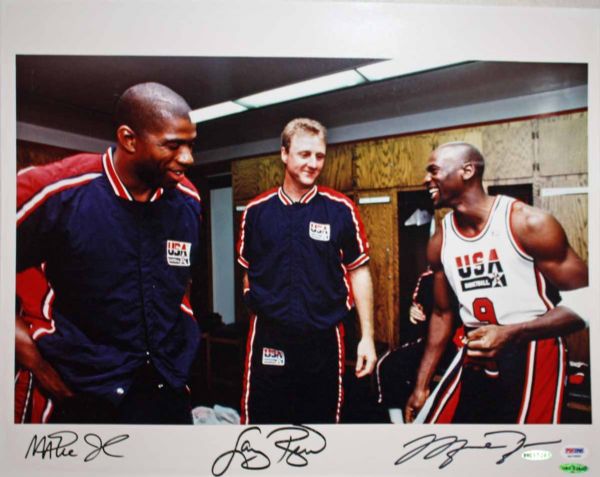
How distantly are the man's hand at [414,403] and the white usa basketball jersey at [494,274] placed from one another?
25 cm

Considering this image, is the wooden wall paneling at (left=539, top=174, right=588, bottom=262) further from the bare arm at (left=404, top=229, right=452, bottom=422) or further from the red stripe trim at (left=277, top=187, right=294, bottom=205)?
the red stripe trim at (left=277, top=187, right=294, bottom=205)

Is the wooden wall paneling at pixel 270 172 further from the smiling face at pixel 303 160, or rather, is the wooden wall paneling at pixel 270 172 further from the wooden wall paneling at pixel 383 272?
the wooden wall paneling at pixel 383 272

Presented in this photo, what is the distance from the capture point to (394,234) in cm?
116

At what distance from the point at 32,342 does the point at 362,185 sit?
1046 millimetres

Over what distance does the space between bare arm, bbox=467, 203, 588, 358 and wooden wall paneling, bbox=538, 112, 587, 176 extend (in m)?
0.14

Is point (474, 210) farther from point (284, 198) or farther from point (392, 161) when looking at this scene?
point (284, 198)

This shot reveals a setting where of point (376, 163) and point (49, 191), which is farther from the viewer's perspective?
point (376, 163)

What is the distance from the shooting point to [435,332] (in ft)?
3.76

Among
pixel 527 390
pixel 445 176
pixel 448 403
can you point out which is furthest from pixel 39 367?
pixel 527 390

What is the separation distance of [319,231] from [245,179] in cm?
27

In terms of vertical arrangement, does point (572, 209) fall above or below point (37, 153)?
below

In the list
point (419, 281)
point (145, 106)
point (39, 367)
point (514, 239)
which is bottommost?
point (39, 367)

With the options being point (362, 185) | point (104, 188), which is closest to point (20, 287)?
point (104, 188)

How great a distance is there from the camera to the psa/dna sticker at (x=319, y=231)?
3.75 feet
